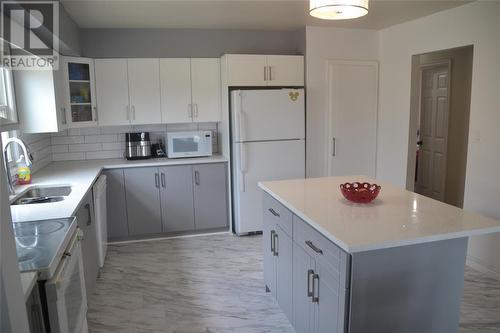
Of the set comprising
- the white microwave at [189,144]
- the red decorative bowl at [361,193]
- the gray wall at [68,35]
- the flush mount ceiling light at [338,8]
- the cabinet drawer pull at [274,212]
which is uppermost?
the gray wall at [68,35]

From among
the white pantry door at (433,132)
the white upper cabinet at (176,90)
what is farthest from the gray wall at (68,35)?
the white pantry door at (433,132)

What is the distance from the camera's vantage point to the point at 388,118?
176 inches

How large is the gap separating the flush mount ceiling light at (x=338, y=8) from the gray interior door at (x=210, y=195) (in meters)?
2.41

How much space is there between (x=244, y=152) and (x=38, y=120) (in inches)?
77.2

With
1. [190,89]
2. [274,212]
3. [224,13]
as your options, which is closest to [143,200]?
[190,89]

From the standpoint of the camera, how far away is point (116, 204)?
4.05 m

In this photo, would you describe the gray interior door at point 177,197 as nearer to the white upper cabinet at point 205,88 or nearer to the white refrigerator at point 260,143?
the white refrigerator at point 260,143

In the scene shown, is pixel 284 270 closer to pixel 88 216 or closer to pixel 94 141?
pixel 88 216

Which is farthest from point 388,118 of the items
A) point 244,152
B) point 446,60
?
point 244,152

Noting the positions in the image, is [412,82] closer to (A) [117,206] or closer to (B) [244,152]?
(B) [244,152]

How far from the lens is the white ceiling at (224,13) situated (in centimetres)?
323

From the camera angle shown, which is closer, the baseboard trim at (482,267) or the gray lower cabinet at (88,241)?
the gray lower cabinet at (88,241)

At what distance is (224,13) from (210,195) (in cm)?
192

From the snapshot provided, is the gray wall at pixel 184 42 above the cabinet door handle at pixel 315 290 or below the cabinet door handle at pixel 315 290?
above
